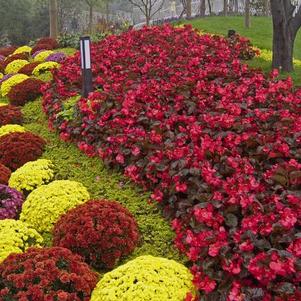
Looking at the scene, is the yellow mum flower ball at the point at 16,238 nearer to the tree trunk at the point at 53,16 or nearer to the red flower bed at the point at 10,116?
the red flower bed at the point at 10,116

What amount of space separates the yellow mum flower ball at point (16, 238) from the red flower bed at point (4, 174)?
4.56ft

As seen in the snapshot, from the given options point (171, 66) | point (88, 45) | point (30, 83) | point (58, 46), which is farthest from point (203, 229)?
point (58, 46)

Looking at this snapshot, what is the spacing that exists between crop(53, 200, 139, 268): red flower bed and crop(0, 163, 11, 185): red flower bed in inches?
64.3

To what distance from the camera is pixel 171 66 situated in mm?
7836

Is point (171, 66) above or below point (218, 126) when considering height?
above

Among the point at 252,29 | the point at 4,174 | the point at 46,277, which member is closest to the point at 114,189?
the point at 4,174

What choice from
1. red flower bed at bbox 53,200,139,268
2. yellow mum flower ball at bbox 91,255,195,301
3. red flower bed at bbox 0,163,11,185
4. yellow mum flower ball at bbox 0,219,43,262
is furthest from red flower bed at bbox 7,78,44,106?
yellow mum flower ball at bbox 91,255,195,301

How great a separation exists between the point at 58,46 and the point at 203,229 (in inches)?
495

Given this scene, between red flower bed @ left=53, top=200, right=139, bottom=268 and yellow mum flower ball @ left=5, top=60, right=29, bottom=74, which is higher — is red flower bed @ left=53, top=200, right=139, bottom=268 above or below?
below

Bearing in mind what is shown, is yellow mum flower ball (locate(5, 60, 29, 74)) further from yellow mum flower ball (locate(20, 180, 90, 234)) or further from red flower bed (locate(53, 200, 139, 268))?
red flower bed (locate(53, 200, 139, 268))

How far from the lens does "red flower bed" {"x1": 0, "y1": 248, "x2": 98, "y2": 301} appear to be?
3.29 metres

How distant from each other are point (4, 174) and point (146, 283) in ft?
9.53

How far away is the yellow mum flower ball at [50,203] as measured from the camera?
458 cm

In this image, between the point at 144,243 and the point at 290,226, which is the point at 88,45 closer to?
the point at 144,243
